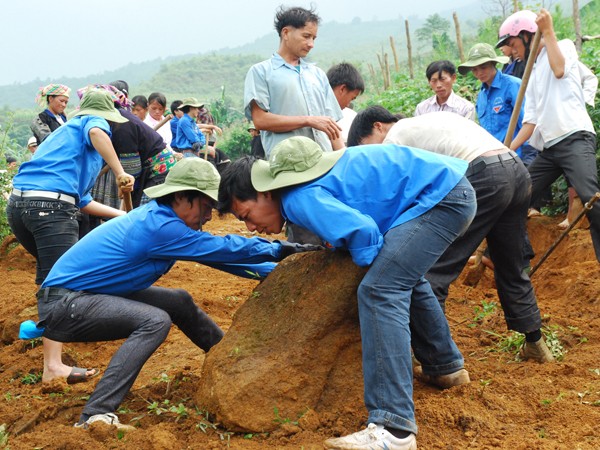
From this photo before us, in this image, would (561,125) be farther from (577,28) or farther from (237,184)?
(577,28)

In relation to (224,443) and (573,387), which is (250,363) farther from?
(573,387)

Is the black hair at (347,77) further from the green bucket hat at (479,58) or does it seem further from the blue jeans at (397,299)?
the blue jeans at (397,299)

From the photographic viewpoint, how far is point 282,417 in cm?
335

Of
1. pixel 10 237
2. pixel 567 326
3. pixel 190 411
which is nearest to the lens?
pixel 190 411

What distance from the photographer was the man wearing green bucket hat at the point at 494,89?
6.45 meters

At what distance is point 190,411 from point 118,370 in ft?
1.38

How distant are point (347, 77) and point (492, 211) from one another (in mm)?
2357

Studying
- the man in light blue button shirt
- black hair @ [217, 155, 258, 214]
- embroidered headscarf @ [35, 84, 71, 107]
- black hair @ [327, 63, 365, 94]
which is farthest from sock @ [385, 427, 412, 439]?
embroidered headscarf @ [35, 84, 71, 107]

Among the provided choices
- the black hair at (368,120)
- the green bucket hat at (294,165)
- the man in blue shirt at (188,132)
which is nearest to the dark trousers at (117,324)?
the green bucket hat at (294,165)

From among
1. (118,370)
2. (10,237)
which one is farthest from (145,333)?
(10,237)

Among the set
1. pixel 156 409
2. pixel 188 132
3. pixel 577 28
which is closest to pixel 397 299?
pixel 156 409

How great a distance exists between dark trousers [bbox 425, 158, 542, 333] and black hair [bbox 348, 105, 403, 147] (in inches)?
Answer: 30.9

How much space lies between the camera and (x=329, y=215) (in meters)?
2.99

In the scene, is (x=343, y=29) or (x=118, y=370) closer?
(x=118, y=370)
